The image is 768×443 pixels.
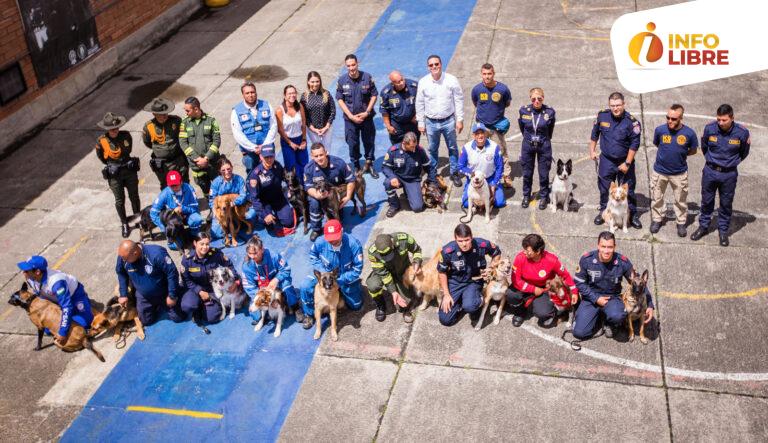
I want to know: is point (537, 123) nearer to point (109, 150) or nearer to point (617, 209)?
point (617, 209)

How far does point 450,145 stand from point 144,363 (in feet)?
21.6

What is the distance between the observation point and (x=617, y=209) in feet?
35.8

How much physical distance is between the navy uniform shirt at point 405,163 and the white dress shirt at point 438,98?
2.77 ft

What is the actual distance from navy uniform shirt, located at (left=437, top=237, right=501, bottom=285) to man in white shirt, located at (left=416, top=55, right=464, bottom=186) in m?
3.09

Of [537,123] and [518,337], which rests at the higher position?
[537,123]

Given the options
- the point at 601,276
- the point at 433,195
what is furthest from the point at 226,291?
the point at 601,276

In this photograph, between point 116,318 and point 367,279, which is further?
point 116,318

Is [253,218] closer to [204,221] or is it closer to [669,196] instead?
[204,221]

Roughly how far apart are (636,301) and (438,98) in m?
5.36

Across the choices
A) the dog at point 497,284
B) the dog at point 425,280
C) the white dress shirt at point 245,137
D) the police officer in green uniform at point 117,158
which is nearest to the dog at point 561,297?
the dog at point 497,284

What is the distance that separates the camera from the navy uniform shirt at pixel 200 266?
997cm

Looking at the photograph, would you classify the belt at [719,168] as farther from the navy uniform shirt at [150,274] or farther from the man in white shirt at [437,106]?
the navy uniform shirt at [150,274]

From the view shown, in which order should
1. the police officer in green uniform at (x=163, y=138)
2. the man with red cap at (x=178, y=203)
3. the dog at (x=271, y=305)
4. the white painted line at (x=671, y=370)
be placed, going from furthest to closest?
the police officer in green uniform at (x=163, y=138) < the man with red cap at (x=178, y=203) < the dog at (x=271, y=305) < the white painted line at (x=671, y=370)

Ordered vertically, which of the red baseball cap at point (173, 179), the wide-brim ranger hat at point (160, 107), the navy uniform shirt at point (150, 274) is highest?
the wide-brim ranger hat at point (160, 107)
